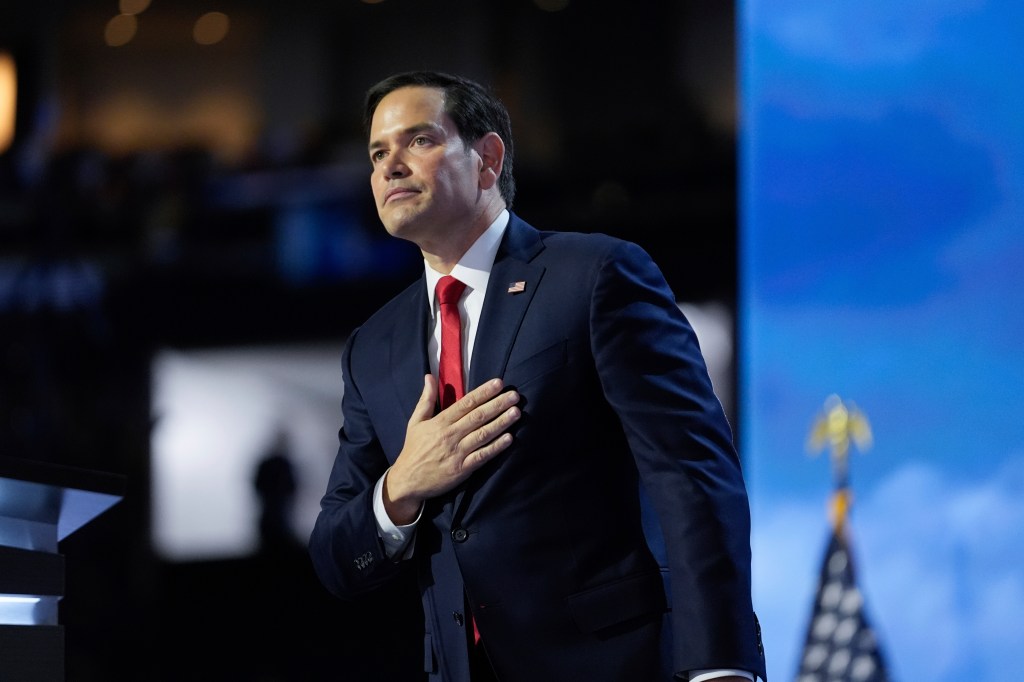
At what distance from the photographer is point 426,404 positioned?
1.96 meters

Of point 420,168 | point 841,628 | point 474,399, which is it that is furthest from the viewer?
point 841,628

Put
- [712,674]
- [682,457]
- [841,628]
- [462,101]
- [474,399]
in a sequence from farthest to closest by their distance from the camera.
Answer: [841,628] → [462,101] → [474,399] → [682,457] → [712,674]

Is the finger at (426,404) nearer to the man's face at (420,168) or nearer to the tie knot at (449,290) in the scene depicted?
the tie knot at (449,290)

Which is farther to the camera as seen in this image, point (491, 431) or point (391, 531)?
point (391, 531)

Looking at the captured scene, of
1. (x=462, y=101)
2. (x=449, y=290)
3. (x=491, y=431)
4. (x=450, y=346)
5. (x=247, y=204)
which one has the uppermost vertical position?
(x=247, y=204)

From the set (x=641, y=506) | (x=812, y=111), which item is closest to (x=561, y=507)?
(x=641, y=506)

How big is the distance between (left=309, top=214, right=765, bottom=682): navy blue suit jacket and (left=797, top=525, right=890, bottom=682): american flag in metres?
2.34

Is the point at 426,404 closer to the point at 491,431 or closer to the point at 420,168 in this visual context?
the point at 491,431

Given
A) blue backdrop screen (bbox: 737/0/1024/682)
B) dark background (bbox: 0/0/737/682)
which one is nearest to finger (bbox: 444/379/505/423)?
blue backdrop screen (bbox: 737/0/1024/682)

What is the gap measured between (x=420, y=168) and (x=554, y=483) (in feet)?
2.02

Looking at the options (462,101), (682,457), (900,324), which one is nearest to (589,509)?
Answer: (682,457)

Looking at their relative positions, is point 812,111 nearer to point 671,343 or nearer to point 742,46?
point 742,46

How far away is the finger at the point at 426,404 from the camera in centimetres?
196

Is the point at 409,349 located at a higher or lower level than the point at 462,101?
lower
